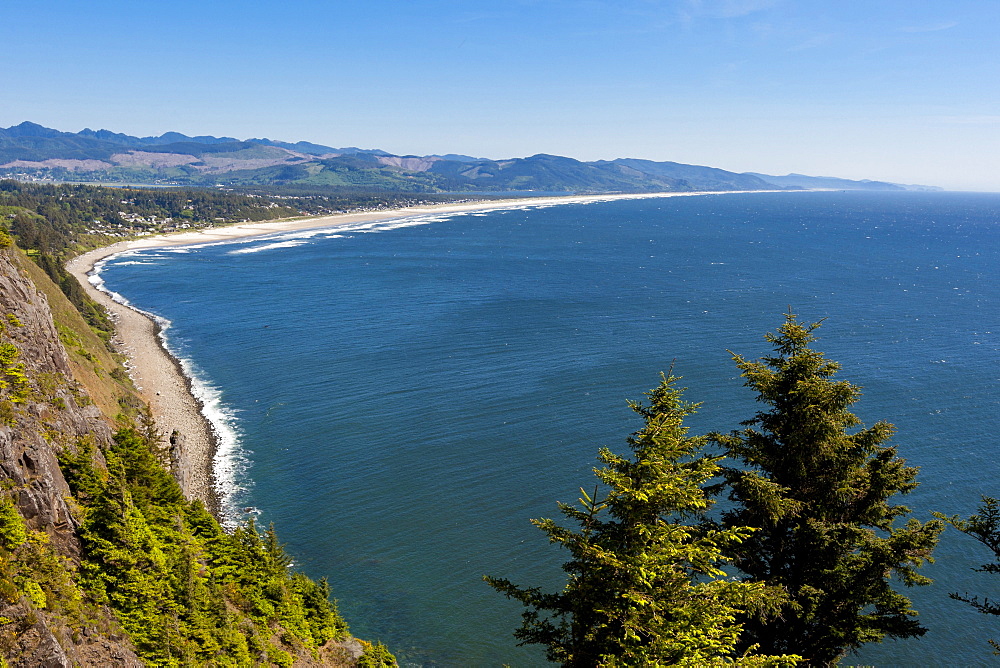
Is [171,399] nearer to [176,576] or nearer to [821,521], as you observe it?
[176,576]

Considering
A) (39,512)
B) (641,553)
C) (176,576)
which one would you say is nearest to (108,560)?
(176,576)

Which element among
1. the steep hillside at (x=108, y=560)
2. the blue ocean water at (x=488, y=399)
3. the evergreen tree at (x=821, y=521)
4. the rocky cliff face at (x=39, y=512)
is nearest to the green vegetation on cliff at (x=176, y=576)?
the steep hillside at (x=108, y=560)

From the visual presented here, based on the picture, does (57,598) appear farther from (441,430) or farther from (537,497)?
(441,430)

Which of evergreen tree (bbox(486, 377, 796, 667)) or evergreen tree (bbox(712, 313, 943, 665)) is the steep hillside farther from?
evergreen tree (bbox(712, 313, 943, 665))

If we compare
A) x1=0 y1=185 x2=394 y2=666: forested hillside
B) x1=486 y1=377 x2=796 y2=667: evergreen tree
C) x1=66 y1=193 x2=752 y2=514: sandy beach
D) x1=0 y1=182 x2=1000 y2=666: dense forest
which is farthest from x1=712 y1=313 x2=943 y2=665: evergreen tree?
x1=66 y1=193 x2=752 y2=514: sandy beach

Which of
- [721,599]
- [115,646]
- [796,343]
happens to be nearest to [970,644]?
[796,343]

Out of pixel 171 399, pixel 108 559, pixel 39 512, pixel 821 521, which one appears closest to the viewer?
pixel 821 521
